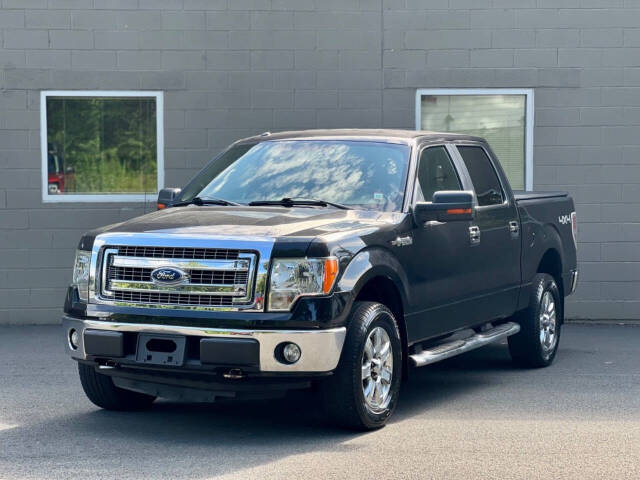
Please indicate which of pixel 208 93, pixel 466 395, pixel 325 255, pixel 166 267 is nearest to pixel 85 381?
pixel 166 267

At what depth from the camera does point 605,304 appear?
515 inches

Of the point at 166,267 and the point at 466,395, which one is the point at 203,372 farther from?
the point at 466,395

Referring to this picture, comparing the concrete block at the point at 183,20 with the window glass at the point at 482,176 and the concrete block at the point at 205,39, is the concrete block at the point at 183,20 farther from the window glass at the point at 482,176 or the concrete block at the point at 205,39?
the window glass at the point at 482,176

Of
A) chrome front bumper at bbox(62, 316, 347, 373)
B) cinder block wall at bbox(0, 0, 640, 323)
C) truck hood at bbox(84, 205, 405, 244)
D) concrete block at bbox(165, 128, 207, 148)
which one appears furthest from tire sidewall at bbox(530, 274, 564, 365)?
concrete block at bbox(165, 128, 207, 148)

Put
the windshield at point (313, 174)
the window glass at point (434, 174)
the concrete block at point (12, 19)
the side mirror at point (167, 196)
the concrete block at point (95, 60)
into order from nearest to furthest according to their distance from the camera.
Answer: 1. the windshield at point (313, 174)
2. the window glass at point (434, 174)
3. the side mirror at point (167, 196)
4. the concrete block at point (12, 19)
5. the concrete block at point (95, 60)

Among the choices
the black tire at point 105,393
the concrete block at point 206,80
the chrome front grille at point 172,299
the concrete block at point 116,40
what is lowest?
the black tire at point 105,393

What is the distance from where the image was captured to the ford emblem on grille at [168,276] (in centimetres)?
698

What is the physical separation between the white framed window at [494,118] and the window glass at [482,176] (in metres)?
3.52

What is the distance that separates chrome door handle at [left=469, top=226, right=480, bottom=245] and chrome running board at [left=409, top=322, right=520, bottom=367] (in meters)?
0.73

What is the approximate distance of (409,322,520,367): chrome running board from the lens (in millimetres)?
7906

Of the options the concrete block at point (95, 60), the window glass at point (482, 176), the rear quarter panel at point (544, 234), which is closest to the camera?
the window glass at point (482, 176)

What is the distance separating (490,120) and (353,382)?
6826 mm

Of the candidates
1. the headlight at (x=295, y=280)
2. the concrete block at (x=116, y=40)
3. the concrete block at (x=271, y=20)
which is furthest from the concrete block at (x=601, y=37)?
the headlight at (x=295, y=280)

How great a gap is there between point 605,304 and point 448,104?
2.85 m
